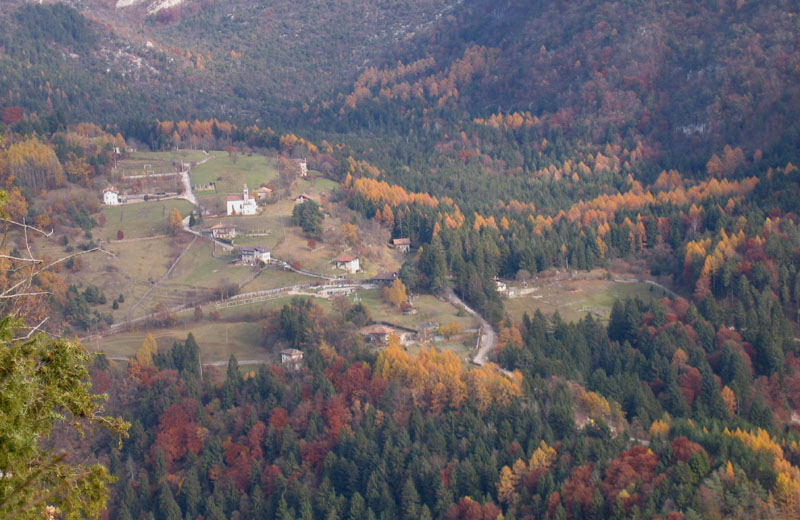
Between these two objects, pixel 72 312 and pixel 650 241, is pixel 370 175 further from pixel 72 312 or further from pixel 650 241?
pixel 72 312

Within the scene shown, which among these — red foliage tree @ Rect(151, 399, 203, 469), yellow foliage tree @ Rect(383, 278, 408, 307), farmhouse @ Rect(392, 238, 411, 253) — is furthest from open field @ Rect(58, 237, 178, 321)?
farmhouse @ Rect(392, 238, 411, 253)

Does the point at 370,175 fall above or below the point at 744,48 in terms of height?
below

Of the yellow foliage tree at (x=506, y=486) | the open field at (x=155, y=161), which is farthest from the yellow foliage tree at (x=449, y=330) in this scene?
the open field at (x=155, y=161)

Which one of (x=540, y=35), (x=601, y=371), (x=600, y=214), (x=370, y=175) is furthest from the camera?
(x=540, y=35)

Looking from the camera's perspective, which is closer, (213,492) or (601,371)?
(213,492)

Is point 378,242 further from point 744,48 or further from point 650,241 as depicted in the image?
point 744,48

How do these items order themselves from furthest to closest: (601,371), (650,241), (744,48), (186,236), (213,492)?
(744,48)
(650,241)
(186,236)
(601,371)
(213,492)

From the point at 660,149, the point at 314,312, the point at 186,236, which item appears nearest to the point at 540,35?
the point at 660,149

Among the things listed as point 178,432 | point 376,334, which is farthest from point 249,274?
point 178,432
